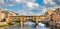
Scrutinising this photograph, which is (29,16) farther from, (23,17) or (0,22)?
(0,22)

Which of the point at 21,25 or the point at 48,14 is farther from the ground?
the point at 48,14

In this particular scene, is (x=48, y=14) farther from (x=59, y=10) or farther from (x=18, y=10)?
(x=18, y=10)

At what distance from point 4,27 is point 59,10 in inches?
43.0

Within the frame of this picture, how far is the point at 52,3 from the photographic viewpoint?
2625 millimetres

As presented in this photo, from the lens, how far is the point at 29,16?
8.59 feet

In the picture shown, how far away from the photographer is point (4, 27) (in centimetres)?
259

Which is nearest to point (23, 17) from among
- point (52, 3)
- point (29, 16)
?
point (29, 16)

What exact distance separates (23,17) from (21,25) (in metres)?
0.16

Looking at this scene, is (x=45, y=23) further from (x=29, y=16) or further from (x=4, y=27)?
(x=4, y=27)

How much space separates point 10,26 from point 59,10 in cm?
98

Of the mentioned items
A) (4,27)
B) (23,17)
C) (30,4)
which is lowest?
(4,27)

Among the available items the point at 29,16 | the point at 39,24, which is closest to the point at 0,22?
the point at 29,16

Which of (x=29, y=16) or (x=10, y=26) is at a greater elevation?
(x=29, y=16)

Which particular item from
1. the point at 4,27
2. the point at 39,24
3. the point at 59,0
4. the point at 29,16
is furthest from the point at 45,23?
the point at 4,27
